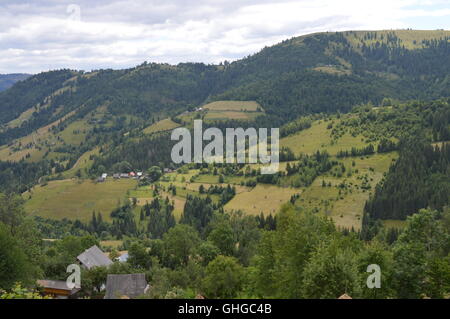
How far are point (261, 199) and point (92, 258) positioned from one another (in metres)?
106

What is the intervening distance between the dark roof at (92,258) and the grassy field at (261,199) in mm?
88761

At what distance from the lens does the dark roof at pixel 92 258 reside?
272 ft

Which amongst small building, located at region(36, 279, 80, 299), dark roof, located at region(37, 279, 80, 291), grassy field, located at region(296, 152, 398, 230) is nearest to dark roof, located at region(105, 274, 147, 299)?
small building, located at region(36, 279, 80, 299)

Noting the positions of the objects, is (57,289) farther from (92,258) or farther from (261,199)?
(261,199)

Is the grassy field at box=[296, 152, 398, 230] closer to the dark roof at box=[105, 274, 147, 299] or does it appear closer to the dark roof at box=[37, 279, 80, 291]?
the dark roof at box=[105, 274, 147, 299]

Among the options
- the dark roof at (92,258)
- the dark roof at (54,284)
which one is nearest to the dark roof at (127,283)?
the dark roof at (54,284)

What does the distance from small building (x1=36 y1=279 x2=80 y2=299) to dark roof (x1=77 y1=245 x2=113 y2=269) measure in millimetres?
10173

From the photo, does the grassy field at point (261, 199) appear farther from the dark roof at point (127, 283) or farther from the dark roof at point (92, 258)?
the dark roof at point (127, 283)

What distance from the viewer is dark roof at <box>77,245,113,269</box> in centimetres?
8286

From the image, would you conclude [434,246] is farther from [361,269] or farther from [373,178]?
[373,178]

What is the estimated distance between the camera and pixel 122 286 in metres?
64.2

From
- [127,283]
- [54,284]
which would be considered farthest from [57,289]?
[127,283]
